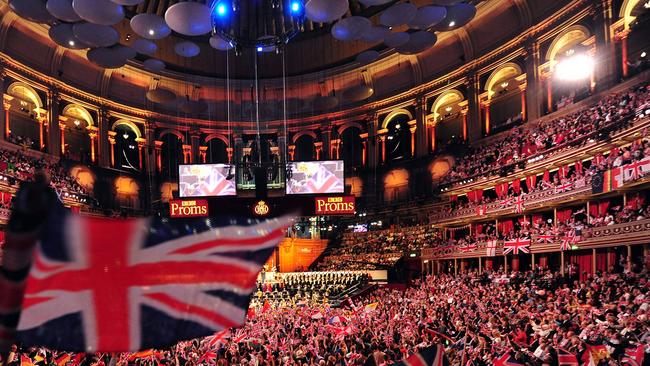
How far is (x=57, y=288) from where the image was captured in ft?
13.6

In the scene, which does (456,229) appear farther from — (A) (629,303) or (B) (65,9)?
(B) (65,9)

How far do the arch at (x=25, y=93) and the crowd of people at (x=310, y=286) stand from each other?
21784mm

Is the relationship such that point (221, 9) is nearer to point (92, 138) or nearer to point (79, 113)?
point (92, 138)

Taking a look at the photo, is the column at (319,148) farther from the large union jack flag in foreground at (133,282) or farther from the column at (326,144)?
the large union jack flag in foreground at (133,282)

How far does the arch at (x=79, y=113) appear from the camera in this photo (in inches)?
1606

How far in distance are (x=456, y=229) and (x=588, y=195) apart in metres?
14.6

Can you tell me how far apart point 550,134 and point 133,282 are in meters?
29.9

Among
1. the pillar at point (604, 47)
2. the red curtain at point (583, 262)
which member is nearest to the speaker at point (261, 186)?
the red curtain at point (583, 262)

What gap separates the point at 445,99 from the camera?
42750 millimetres

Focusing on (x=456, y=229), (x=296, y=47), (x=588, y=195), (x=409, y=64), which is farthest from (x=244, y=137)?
(x=588, y=195)

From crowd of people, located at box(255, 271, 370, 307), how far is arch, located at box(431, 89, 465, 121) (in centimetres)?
1582

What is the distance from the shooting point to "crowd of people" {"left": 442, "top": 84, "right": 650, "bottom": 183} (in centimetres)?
2330

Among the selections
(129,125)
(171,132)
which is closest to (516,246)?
(171,132)

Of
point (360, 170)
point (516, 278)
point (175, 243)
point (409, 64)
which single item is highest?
point (409, 64)
